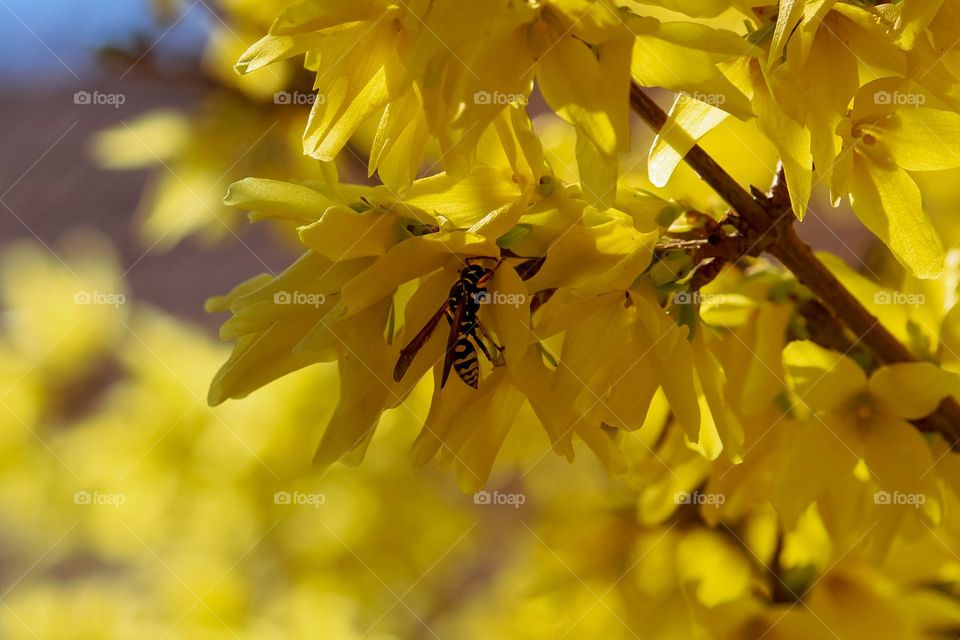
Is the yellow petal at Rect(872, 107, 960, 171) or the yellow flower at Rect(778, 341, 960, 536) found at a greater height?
the yellow petal at Rect(872, 107, 960, 171)

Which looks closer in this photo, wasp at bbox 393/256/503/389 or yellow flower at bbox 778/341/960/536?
wasp at bbox 393/256/503/389

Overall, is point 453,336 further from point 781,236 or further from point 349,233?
point 781,236

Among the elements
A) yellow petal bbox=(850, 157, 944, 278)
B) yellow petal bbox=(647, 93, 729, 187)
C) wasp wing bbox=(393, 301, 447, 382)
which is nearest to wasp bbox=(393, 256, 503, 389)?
wasp wing bbox=(393, 301, 447, 382)

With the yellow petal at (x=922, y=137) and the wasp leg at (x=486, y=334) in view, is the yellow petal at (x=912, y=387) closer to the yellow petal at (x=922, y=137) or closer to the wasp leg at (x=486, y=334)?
the yellow petal at (x=922, y=137)

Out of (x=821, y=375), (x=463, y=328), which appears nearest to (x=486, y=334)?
(x=463, y=328)

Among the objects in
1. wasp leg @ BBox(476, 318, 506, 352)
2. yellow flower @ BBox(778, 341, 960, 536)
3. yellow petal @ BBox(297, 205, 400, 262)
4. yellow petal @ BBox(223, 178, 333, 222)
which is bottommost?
yellow flower @ BBox(778, 341, 960, 536)

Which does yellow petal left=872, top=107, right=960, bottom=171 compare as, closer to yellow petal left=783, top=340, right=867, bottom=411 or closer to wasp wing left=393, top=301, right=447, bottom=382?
yellow petal left=783, top=340, right=867, bottom=411
